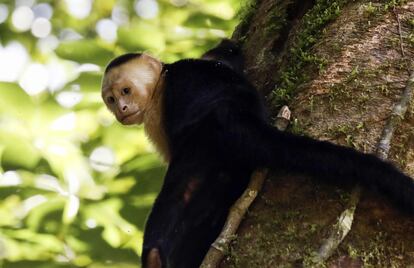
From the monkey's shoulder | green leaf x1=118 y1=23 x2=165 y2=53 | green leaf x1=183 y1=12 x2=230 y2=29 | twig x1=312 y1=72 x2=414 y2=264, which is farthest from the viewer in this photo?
green leaf x1=183 y1=12 x2=230 y2=29

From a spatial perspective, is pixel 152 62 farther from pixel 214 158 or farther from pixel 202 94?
pixel 214 158

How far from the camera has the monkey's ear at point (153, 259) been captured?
2301 millimetres

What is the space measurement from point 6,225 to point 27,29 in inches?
64.4

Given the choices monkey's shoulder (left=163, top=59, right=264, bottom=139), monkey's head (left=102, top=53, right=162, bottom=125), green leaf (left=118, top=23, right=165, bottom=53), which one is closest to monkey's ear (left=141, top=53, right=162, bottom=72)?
monkey's head (left=102, top=53, right=162, bottom=125)

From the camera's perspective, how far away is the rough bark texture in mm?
1917

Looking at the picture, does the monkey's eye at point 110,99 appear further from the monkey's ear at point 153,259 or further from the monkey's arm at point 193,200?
the monkey's ear at point 153,259

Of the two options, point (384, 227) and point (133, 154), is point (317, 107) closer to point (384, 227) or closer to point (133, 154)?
point (384, 227)

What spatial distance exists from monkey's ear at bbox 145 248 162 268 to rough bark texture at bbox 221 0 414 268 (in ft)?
1.17

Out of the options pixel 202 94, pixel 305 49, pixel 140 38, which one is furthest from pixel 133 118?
pixel 305 49

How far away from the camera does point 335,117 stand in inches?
86.9

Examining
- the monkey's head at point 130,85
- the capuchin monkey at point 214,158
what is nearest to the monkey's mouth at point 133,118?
the monkey's head at point 130,85

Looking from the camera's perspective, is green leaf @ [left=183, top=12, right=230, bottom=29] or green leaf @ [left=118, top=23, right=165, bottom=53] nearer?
green leaf @ [left=118, top=23, right=165, bottom=53]

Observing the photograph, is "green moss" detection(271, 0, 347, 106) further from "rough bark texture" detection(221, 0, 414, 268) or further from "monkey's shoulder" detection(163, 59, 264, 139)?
"monkey's shoulder" detection(163, 59, 264, 139)

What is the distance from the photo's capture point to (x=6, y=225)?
143 inches
